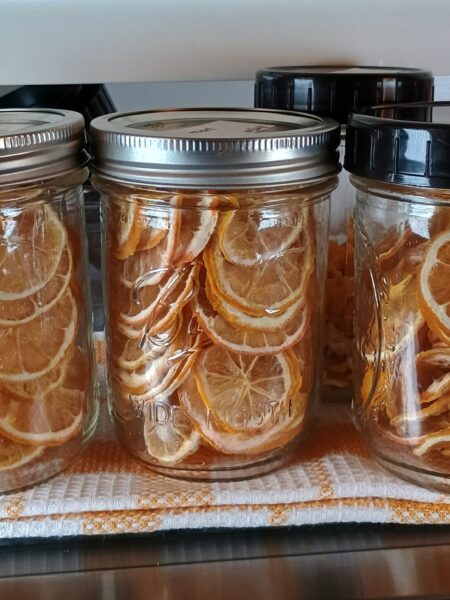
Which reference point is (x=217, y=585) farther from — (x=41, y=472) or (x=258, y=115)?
(x=258, y=115)

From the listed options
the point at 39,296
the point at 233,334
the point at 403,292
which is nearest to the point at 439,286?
the point at 403,292

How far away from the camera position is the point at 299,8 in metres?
0.78

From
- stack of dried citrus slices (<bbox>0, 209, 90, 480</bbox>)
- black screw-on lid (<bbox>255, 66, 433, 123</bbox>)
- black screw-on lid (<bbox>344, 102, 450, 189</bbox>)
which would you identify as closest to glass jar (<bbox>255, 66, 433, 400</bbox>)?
black screw-on lid (<bbox>255, 66, 433, 123</bbox>)

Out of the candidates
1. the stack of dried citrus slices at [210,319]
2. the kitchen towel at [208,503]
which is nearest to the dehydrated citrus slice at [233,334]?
the stack of dried citrus slices at [210,319]

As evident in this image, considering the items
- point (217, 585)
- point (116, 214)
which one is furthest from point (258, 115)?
point (217, 585)

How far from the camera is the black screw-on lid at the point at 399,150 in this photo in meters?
0.46

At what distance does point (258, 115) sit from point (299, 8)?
244 millimetres

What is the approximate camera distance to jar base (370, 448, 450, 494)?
548mm

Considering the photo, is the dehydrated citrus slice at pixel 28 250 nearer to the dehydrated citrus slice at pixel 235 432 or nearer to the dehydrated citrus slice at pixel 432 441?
the dehydrated citrus slice at pixel 235 432

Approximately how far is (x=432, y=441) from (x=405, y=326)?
0.08 m

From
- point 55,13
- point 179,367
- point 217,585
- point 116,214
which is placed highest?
point 55,13

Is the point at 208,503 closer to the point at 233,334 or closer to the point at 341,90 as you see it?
the point at 233,334

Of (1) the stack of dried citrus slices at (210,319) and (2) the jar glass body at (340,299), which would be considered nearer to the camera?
(1) the stack of dried citrus slices at (210,319)

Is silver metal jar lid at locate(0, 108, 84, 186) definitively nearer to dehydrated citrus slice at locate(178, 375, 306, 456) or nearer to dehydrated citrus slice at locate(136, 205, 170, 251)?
dehydrated citrus slice at locate(136, 205, 170, 251)
